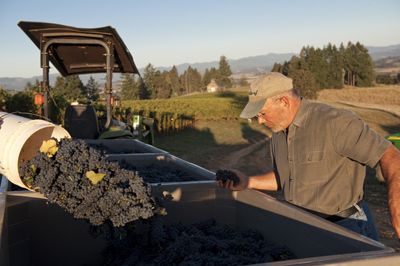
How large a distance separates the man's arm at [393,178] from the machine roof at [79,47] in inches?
151

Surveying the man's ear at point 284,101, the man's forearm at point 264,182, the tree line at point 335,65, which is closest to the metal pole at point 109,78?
the man's forearm at point 264,182

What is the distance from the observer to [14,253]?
2021 millimetres

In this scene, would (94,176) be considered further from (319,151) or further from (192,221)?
(319,151)

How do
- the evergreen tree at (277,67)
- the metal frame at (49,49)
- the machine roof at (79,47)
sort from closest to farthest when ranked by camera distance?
the machine roof at (79,47)
the metal frame at (49,49)
the evergreen tree at (277,67)

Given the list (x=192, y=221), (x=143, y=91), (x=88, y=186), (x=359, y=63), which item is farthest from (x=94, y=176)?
(x=359, y=63)

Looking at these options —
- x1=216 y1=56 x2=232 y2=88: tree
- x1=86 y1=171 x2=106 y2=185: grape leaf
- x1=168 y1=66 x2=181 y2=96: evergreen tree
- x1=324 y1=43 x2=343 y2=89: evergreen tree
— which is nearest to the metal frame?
x1=86 y1=171 x2=106 y2=185: grape leaf

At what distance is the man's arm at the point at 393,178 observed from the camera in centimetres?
183

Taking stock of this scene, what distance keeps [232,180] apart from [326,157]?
531mm

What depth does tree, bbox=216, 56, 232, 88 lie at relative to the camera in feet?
218

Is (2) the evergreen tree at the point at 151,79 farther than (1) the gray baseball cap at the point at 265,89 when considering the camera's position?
Yes

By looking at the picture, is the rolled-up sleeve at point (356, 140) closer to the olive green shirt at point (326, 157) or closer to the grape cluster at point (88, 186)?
the olive green shirt at point (326, 157)

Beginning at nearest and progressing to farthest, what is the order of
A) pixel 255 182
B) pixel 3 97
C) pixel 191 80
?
pixel 255 182
pixel 3 97
pixel 191 80

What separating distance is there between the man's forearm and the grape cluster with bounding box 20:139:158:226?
98cm

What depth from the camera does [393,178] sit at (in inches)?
77.4
